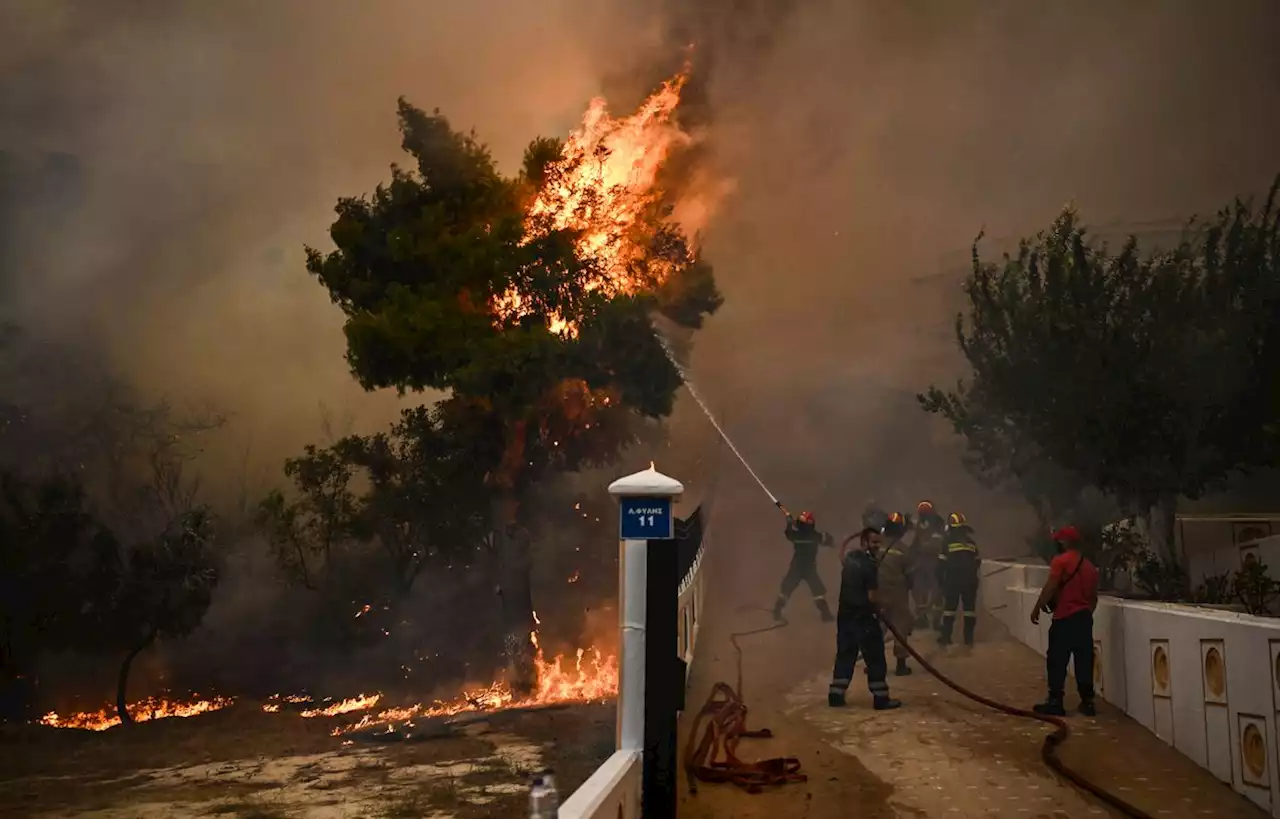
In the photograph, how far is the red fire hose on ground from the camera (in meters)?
5.43

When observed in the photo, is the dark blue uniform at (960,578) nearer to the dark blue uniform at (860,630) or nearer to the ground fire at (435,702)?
the dark blue uniform at (860,630)

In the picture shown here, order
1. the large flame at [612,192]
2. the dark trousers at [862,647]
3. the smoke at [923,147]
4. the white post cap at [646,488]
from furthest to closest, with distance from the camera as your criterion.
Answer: the large flame at [612,192], the smoke at [923,147], the dark trousers at [862,647], the white post cap at [646,488]

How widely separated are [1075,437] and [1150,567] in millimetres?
1915

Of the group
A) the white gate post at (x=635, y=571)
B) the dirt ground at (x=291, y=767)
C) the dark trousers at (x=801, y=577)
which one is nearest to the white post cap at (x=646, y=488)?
the white gate post at (x=635, y=571)

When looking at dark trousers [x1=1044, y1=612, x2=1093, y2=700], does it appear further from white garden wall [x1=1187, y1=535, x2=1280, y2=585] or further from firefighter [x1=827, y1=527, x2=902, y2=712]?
white garden wall [x1=1187, y1=535, x2=1280, y2=585]

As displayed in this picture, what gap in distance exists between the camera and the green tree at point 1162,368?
10.2 metres

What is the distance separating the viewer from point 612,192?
14.9 metres

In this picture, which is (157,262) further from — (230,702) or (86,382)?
(230,702)

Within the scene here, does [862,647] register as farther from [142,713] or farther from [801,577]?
[142,713]

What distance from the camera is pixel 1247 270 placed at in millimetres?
10312

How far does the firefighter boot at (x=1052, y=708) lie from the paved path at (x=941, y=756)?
115 millimetres

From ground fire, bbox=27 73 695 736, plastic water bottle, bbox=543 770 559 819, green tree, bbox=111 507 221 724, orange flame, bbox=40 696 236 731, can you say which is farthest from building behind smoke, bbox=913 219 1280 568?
orange flame, bbox=40 696 236 731

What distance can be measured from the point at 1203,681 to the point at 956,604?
4321 mm

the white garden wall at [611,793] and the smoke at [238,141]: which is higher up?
the smoke at [238,141]
